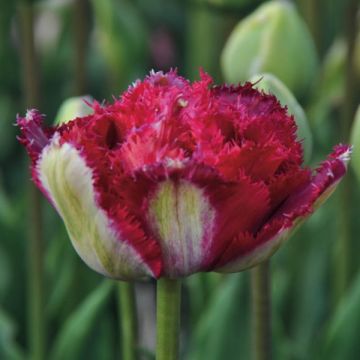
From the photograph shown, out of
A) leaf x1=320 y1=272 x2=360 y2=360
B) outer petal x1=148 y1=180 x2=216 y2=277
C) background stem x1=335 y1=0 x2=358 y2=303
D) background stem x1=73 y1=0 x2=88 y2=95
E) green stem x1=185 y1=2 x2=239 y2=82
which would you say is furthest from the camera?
green stem x1=185 y1=2 x2=239 y2=82

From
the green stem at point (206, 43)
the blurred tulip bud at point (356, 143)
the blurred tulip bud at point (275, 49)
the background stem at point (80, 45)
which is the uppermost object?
the green stem at point (206, 43)

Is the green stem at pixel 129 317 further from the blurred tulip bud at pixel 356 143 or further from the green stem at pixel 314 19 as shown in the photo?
the green stem at pixel 314 19

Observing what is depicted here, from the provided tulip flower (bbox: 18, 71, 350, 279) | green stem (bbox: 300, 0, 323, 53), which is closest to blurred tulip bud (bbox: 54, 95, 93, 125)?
tulip flower (bbox: 18, 71, 350, 279)

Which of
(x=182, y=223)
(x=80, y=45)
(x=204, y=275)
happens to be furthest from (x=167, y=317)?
(x=80, y=45)

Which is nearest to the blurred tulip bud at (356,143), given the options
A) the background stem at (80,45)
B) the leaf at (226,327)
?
the leaf at (226,327)

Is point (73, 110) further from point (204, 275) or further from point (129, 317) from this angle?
point (204, 275)

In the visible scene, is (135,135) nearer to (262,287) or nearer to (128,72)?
(262,287)

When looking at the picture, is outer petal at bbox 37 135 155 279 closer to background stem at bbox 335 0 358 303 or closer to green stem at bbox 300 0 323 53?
background stem at bbox 335 0 358 303
